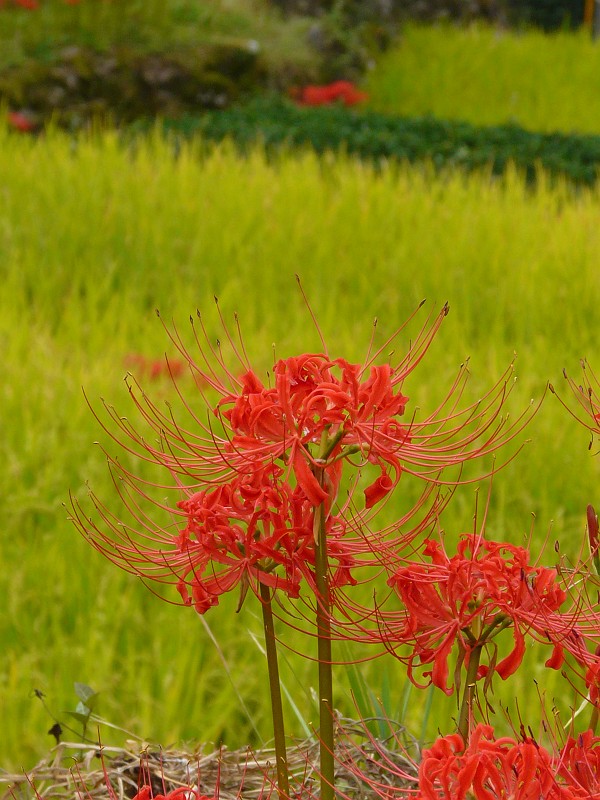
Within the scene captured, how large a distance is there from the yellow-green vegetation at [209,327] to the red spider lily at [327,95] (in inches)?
145

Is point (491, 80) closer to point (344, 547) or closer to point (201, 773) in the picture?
point (201, 773)

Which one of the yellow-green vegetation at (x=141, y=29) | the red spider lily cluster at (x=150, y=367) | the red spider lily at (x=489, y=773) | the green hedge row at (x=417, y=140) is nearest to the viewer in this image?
the red spider lily at (x=489, y=773)

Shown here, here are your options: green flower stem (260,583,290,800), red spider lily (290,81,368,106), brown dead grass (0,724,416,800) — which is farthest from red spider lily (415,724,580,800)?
red spider lily (290,81,368,106)

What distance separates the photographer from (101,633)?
2.26 metres

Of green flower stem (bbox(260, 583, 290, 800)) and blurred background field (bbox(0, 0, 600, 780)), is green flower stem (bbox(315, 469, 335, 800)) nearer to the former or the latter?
green flower stem (bbox(260, 583, 290, 800))

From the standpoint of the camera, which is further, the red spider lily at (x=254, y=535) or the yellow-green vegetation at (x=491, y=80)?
the yellow-green vegetation at (x=491, y=80)

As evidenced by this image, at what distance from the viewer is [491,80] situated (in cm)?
1059

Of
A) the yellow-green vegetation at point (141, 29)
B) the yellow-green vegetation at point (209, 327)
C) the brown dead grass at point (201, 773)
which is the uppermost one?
the yellow-green vegetation at point (141, 29)

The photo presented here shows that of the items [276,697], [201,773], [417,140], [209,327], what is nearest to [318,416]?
[276,697]

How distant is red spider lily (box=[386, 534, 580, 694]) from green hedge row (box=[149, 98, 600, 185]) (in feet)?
18.0

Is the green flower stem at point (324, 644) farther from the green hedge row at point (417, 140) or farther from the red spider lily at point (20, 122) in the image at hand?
the red spider lily at point (20, 122)

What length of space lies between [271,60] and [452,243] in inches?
223

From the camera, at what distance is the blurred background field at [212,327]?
7.04 feet

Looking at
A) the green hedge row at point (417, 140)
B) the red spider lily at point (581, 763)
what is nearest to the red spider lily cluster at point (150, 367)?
the red spider lily at point (581, 763)
